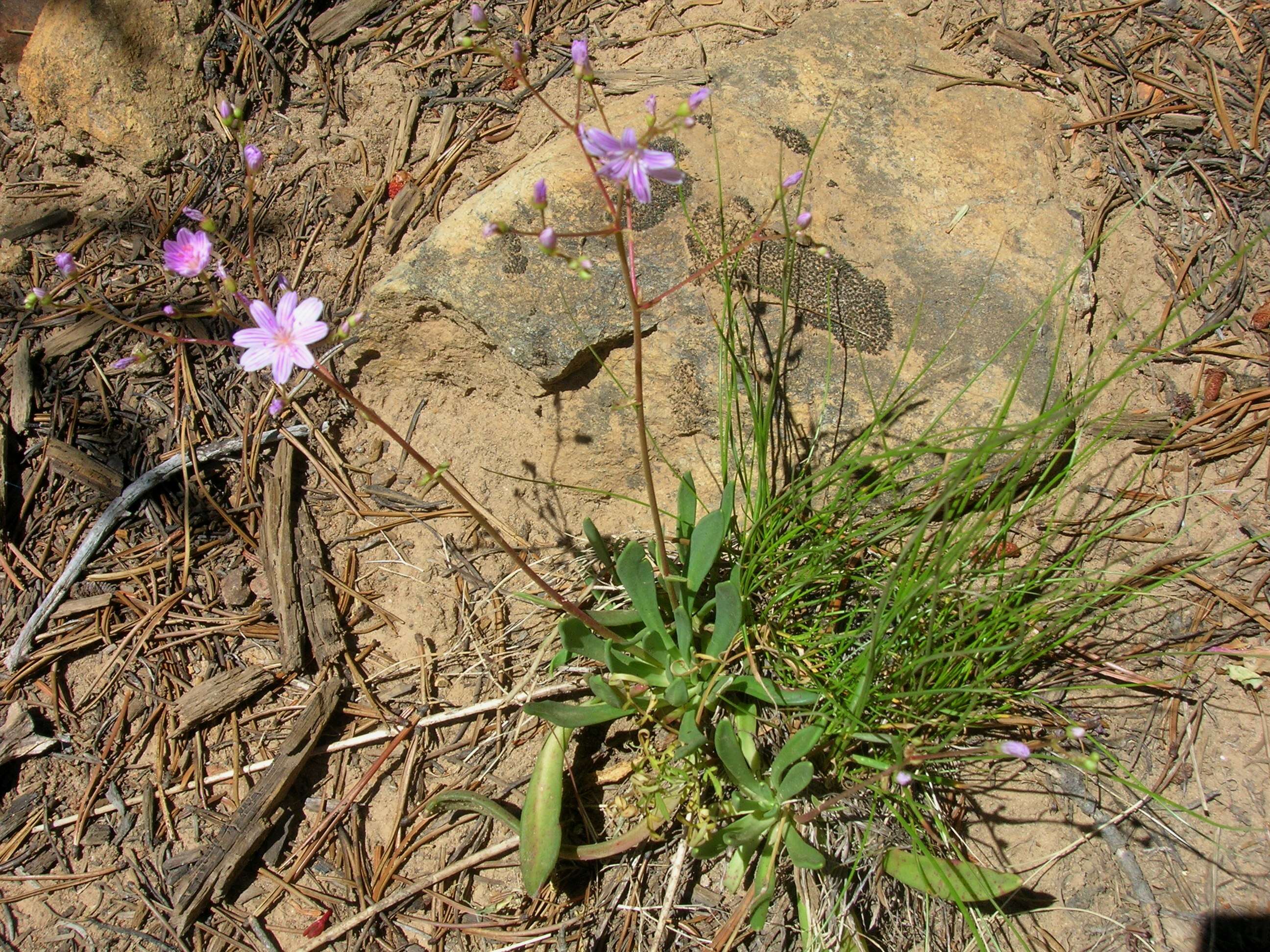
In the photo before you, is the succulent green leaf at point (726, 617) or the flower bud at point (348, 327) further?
the succulent green leaf at point (726, 617)

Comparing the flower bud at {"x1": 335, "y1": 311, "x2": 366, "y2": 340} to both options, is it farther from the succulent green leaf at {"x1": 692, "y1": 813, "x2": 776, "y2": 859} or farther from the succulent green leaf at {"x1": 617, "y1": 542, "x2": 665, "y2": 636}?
the succulent green leaf at {"x1": 692, "y1": 813, "x2": 776, "y2": 859}

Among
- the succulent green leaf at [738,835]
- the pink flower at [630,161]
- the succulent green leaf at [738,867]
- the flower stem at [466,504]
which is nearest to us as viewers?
the pink flower at [630,161]

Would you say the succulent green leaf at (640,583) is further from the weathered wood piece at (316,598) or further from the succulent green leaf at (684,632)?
the weathered wood piece at (316,598)

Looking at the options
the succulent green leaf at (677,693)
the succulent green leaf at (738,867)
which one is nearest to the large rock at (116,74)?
the succulent green leaf at (677,693)

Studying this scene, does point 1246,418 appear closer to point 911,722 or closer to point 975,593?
point 975,593

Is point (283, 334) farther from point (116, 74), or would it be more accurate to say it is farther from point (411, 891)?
point (116, 74)

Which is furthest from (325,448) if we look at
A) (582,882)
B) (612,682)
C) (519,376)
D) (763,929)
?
(763,929)

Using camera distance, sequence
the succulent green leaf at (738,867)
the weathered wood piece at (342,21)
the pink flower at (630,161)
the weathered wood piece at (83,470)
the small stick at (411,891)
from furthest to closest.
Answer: the weathered wood piece at (342,21) < the weathered wood piece at (83,470) < the small stick at (411,891) < the succulent green leaf at (738,867) < the pink flower at (630,161)
